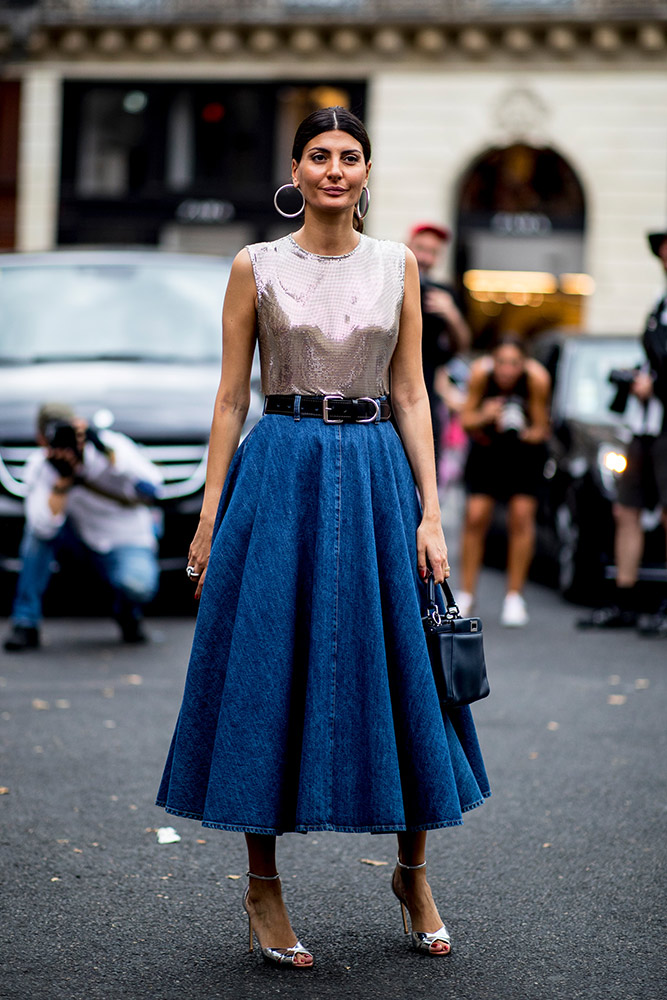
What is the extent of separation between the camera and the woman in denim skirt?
350 cm

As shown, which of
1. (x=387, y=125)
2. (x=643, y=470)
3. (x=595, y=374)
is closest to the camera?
(x=643, y=470)

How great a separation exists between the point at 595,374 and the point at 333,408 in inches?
295

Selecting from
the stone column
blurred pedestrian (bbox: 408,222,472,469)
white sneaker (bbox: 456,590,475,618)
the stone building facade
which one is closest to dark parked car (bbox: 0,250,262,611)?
blurred pedestrian (bbox: 408,222,472,469)

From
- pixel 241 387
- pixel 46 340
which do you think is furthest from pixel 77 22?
pixel 241 387

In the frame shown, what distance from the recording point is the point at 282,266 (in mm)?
3660

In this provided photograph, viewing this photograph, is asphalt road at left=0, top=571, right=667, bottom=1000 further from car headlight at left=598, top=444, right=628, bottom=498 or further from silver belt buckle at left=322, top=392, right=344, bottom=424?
car headlight at left=598, top=444, right=628, bottom=498

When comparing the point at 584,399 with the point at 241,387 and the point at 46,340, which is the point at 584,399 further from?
the point at 241,387

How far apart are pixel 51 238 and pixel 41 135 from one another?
165 centimetres

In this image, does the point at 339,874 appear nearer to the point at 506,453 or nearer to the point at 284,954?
the point at 284,954

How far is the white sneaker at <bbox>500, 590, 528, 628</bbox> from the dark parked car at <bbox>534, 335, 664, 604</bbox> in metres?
0.79

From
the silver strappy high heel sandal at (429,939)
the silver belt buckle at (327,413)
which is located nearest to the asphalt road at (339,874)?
the silver strappy high heel sandal at (429,939)

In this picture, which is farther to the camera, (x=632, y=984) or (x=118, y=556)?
(x=118, y=556)

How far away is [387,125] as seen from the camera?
23547mm

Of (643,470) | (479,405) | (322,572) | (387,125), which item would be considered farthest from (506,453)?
(387,125)
